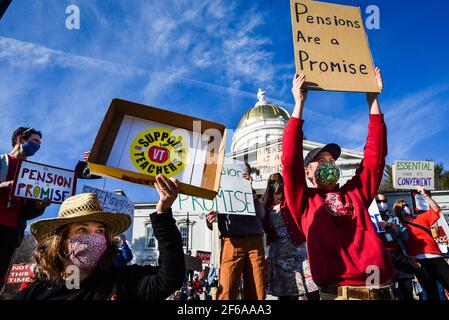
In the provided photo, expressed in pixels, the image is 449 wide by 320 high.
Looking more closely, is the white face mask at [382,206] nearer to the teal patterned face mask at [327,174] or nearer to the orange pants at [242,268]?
the orange pants at [242,268]

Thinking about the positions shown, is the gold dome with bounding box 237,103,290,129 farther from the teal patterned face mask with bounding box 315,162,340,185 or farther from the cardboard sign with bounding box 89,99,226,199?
the cardboard sign with bounding box 89,99,226,199

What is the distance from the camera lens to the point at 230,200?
5.00 meters

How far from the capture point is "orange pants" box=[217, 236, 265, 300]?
14.0 feet

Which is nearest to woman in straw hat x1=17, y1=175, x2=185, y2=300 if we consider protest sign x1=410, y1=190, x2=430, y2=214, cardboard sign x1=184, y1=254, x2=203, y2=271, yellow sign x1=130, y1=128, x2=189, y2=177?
yellow sign x1=130, y1=128, x2=189, y2=177

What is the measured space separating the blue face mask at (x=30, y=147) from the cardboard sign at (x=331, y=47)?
3.27 meters

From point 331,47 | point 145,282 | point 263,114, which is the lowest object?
point 145,282

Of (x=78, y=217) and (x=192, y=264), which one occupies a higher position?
(x=192, y=264)

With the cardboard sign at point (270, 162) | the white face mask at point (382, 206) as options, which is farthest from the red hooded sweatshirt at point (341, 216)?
the cardboard sign at point (270, 162)

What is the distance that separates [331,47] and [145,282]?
2.59 metres

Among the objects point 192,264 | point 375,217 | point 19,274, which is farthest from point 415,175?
point 19,274

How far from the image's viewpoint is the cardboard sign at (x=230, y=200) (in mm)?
4875

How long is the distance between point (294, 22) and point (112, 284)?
8.81 feet

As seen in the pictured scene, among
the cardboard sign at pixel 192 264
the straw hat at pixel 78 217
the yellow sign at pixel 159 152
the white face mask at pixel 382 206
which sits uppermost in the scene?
the white face mask at pixel 382 206

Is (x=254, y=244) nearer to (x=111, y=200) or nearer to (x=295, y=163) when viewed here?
(x=295, y=163)
